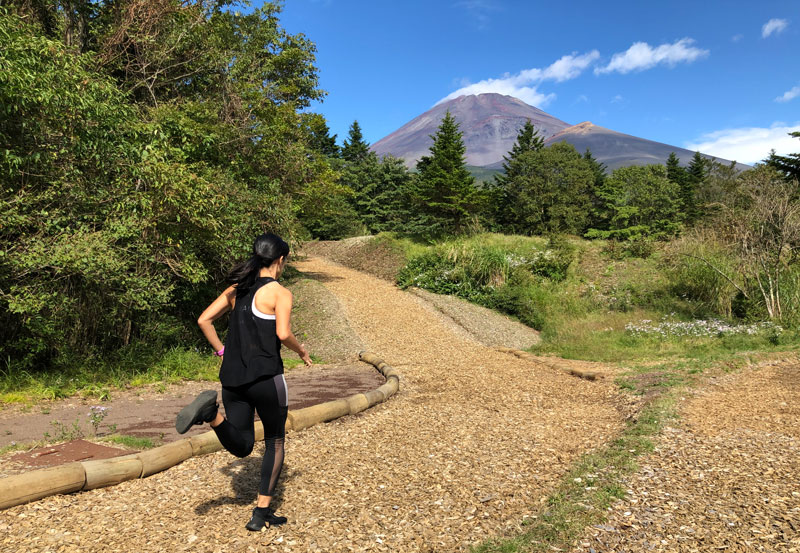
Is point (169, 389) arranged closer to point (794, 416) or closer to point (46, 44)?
point (46, 44)

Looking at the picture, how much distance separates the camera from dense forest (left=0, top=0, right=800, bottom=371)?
6367 mm

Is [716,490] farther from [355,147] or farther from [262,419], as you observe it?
[355,147]

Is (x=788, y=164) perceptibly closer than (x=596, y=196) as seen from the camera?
Yes

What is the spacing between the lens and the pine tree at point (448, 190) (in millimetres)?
23094

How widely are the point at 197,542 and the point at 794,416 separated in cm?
618

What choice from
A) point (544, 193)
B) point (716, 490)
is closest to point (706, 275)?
point (716, 490)

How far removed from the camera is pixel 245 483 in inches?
151

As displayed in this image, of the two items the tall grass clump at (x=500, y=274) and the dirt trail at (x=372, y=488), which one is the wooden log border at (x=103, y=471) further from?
the tall grass clump at (x=500, y=274)

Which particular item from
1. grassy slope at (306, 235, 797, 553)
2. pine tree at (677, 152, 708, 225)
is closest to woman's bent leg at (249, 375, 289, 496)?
grassy slope at (306, 235, 797, 553)

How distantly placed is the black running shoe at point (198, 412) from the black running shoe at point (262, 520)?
0.69m

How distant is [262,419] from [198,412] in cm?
37

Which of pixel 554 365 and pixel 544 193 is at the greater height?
pixel 544 193

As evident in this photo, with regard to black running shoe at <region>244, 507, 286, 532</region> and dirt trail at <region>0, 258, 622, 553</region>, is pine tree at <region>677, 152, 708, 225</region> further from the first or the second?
black running shoe at <region>244, 507, 286, 532</region>

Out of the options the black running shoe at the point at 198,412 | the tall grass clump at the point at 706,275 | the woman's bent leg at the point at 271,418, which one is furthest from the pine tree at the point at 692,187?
the black running shoe at the point at 198,412
